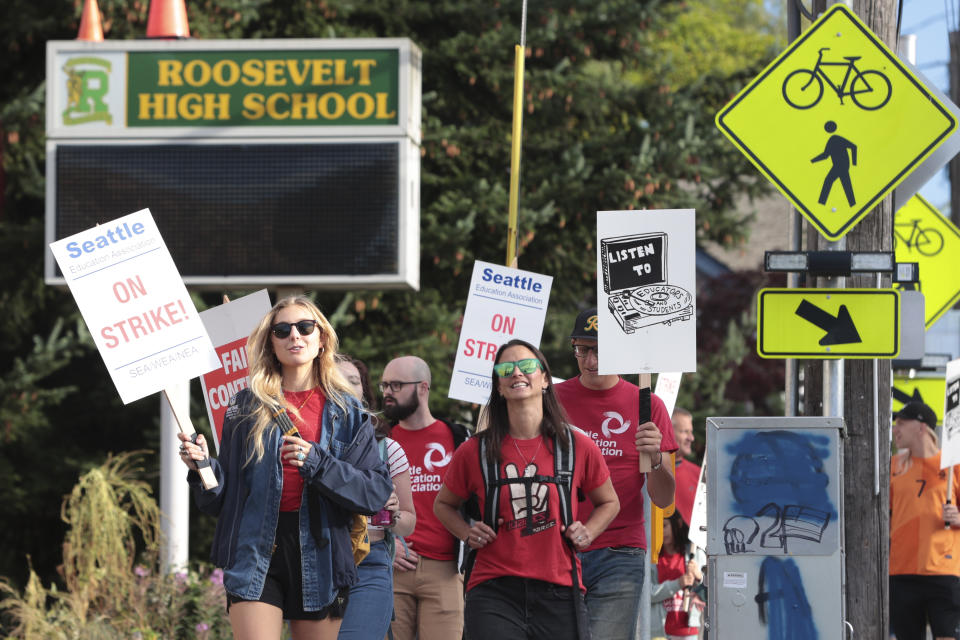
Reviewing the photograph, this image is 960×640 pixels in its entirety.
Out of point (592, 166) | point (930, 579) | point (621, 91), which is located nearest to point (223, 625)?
point (930, 579)

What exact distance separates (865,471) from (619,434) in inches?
59.1

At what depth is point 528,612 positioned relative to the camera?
17.9 feet

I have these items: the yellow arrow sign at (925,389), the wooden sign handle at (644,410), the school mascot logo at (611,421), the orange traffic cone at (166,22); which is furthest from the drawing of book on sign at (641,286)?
the orange traffic cone at (166,22)

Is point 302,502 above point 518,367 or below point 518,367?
below

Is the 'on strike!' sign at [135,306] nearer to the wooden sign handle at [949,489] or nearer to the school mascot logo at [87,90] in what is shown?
the wooden sign handle at [949,489]

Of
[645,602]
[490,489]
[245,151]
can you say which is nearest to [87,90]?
[245,151]

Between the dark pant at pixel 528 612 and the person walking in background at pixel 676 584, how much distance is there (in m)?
4.11

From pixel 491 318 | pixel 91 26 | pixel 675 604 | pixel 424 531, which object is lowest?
pixel 675 604

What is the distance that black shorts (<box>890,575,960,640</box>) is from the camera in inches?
361

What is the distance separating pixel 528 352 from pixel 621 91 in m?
12.4

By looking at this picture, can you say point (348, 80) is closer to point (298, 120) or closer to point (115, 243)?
point (298, 120)

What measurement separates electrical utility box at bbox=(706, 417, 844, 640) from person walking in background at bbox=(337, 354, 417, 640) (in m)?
1.22

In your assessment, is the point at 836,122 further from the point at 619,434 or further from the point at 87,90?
the point at 87,90

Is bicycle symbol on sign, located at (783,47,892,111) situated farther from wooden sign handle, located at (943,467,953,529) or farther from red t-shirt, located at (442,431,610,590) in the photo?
wooden sign handle, located at (943,467,953,529)
